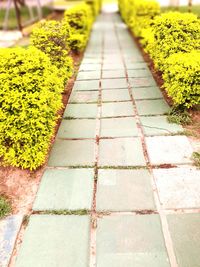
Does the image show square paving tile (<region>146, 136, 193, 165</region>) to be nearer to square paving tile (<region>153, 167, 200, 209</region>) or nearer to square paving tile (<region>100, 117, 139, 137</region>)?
square paving tile (<region>153, 167, 200, 209</region>)

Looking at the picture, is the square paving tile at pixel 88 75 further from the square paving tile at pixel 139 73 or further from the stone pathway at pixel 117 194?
the stone pathway at pixel 117 194

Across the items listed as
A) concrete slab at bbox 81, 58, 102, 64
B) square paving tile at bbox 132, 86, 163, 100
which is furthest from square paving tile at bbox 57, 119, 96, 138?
concrete slab at bbox 81, 58, 102, 64

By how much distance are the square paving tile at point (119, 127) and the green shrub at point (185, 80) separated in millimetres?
972

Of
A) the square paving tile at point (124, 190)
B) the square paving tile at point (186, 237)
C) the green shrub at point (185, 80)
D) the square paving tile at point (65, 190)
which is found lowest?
the square paving tile at point (65, 190)

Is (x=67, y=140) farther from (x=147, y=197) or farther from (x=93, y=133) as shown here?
(x=147, y=197)

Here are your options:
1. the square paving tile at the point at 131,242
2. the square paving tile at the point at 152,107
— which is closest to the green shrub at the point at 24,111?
the square paving tile at the point at 131,242

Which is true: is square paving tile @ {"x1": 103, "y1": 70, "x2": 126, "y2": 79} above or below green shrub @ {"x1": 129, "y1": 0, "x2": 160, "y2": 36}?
below

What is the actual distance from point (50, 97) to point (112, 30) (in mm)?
13674

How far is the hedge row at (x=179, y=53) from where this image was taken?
5887 mm

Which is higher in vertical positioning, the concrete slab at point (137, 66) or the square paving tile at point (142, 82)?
the square paving tile at point (142, 82)

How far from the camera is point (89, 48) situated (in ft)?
42.2

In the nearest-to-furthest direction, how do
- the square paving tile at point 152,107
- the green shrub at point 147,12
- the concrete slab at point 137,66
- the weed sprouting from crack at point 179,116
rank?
1. the weed sprouting from crack at point 179,116
2. the square paving tile at point 152,107
3. the concrete slab at point 137,66
4. the green shrub at point 147,12

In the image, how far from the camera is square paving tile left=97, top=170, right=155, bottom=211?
4.05 m

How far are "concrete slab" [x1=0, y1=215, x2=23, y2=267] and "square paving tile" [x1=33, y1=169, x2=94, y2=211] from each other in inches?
12.0
